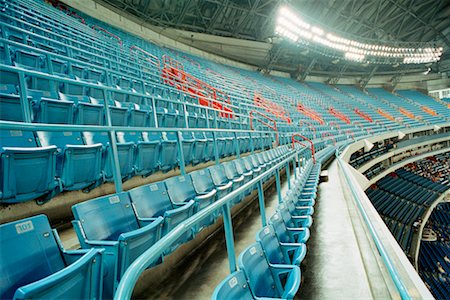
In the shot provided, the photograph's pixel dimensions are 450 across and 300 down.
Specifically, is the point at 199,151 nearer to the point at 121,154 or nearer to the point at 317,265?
the point at 121,154

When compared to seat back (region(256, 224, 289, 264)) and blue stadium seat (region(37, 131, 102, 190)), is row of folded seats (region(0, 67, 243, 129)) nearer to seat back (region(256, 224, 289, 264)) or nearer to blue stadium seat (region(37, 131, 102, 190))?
blue stadium seat (region(37, 131, 102, 190))

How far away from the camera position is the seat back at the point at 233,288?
99 cm

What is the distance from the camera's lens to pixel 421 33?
723 inches

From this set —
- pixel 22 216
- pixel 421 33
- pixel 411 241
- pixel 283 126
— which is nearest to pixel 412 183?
pixel 411 241

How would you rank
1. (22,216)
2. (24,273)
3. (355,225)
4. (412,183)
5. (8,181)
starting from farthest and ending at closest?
1. (412,183)
2. (355,225)
3. (22,216)
4. (8,181)
5. (24,273)

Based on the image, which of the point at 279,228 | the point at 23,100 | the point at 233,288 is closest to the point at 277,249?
the point at 279,228

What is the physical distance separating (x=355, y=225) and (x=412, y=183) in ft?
41.8

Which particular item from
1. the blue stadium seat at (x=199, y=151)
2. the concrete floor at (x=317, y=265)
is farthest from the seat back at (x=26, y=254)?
the blue stadium seat at (x=199, y=151)

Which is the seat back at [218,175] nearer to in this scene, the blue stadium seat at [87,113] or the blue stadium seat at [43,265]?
the blue stadium seat at [87,113]

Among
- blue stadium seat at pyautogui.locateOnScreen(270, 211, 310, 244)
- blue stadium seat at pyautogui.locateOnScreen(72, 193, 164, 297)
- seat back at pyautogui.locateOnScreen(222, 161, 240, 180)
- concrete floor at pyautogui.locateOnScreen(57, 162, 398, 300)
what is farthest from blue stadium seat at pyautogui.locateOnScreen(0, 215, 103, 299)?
seat back at pyautogui.locateOnScreen(222, 161, 240, 180)

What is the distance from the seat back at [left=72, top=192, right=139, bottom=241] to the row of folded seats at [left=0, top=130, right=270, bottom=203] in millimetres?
409

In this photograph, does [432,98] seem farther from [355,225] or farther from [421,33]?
[355,225]

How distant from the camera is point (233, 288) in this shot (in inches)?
41.8

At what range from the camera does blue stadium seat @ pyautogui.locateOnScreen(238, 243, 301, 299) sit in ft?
4.04
